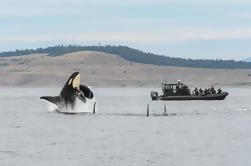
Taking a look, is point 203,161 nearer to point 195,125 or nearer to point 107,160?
point 107,160

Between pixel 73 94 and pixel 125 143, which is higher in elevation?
pixel 73 94

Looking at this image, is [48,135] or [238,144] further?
[48,135]

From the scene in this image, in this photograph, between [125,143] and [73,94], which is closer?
[125,143]

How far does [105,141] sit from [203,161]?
1302 cm

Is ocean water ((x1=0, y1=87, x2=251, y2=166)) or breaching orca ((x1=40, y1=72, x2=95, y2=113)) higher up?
breaching orca ((x1=40, y1=72, x2=95, y2=113))

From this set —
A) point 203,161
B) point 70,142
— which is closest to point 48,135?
point 70,142

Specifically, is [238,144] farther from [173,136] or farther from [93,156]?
[93,156]

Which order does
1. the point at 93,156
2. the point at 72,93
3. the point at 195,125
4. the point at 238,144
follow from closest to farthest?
1. the point at 93,156
2. the point at 238,144
3. the point at 195,125
4. the point at 72,93

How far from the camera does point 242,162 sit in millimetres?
35781

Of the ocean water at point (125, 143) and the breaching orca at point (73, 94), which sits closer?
the ocean water at point (125, 143)

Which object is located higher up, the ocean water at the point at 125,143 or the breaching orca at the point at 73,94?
the breaching orca at the point at 73,94

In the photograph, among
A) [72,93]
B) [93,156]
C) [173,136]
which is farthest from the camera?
[72,93]

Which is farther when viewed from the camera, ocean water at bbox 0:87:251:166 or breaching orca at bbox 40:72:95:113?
breaching orca at bbox 40:72:95:113

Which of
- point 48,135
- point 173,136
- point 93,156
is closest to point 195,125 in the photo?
point 173,136
